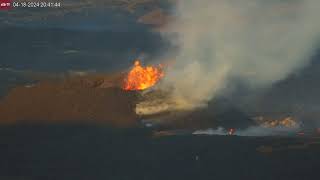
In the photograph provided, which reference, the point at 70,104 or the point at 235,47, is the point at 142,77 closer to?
the point at 70,104

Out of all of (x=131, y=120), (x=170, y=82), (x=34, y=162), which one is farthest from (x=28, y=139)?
(x=170, y=82)

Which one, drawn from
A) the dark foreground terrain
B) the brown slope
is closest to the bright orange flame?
the brown slope

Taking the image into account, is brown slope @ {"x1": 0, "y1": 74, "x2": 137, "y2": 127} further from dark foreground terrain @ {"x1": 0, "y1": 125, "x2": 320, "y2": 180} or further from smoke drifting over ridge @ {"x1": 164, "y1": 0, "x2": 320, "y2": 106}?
smoke drifting over ridge @ {"x1": 164, "y1": 0, "x2": 320, "y2": 106}

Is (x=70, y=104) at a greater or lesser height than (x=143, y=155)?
greater

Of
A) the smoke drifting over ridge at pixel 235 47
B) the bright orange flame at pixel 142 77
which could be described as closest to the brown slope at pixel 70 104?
the bright orange flame at pixel 142 77

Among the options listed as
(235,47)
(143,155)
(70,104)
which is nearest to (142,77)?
(70,104)

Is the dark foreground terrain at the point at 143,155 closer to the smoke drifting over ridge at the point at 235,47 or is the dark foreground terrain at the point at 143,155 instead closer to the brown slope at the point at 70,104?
the brown slope at the point at 70,104
